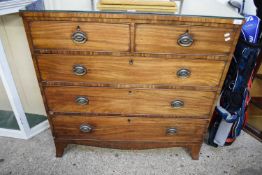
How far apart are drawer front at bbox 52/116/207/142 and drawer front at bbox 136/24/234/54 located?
1.54ft

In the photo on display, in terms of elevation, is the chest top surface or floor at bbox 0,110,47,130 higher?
the chest top surface

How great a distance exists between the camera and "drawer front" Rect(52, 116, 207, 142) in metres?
1.33

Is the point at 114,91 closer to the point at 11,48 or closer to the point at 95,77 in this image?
the point at 95,77

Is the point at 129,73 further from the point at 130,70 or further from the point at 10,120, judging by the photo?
the point at 10,120

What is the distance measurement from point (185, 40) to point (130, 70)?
1.02 feet

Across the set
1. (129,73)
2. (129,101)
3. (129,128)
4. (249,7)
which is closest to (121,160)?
(129,128)

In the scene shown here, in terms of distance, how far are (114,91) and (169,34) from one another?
1.42ft

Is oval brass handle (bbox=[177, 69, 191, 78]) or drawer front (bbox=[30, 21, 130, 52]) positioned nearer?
drawer front (bbox=[30, 21, 130, 52])

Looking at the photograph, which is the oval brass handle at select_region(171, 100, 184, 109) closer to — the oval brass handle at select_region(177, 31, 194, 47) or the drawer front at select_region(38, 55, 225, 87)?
the drawer front at select_region(38, 55, 225, 87)

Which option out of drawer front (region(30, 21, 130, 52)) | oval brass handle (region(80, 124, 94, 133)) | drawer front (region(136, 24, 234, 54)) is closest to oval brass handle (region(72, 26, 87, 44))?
drawer front (region(30, 21, 130, 52))

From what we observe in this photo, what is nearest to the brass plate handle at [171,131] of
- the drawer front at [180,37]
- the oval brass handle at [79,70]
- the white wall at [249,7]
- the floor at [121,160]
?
the floor at [121,160]

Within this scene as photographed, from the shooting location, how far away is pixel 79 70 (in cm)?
112

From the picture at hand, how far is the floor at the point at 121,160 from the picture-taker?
57.9 inches

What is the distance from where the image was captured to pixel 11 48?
4.89 ft
